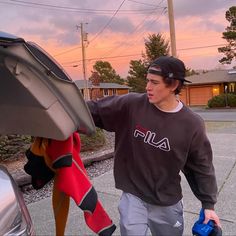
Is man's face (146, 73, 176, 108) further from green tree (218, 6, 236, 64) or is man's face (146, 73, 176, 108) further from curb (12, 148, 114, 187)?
green tree (218, 6, 236, 64)

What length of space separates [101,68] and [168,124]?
81.5 m

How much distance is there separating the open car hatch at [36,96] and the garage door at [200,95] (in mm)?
43745

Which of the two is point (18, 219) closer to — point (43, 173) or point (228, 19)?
point (43, 173)

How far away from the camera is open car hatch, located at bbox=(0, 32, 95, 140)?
2.02 m

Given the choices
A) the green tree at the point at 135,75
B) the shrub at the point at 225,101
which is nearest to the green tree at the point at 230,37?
the shrub at the point at 225,101

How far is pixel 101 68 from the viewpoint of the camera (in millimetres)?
83438

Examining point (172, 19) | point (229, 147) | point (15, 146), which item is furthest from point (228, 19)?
point (15, 146)

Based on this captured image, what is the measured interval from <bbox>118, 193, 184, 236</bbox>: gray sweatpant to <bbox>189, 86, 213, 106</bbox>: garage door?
142 feet

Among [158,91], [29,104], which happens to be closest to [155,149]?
[158,91]

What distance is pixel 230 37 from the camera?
42.4 meters

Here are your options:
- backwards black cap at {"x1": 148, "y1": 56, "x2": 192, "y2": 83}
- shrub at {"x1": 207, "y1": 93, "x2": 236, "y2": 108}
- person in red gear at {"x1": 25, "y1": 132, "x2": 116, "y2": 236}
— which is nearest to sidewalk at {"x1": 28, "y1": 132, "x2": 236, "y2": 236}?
person in red gear at {"x1": 25, "y1": 132, "x2": 116, "y2": 236}

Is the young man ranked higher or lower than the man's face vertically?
lower

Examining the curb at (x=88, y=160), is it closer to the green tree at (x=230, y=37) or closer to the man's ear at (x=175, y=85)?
the man's ear at (x=175, y=85)

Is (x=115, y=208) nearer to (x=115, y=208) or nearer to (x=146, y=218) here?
(x=115, y=208)
